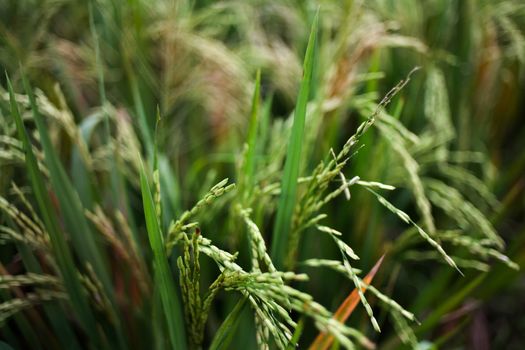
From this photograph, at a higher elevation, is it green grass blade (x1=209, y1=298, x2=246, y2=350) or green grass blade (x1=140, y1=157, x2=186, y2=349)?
green grass blade (x1=140, y1=157, x2=186, y2=349)

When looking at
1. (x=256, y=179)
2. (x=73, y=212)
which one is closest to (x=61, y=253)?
(x=73, y=212)

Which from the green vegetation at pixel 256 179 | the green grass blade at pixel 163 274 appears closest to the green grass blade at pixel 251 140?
the green vegetation at pixel 256 179

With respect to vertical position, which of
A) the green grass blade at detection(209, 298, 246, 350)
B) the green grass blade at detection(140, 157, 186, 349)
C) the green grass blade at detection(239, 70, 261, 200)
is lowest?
the green grass blade at detection(209, 298, 246, 350)

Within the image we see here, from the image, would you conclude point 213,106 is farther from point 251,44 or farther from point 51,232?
point 51,232

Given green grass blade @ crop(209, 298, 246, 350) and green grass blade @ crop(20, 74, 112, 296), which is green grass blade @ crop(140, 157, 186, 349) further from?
green grass blade @ crop(20, 74, 112, 296)

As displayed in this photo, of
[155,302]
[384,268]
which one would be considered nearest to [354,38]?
[384,268]

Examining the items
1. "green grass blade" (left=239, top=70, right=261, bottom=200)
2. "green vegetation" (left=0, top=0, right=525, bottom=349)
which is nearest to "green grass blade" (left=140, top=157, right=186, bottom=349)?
"green vegetation" (left=0, top=0, right=525, bottom=349)

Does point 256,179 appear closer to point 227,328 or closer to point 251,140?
point 251,140
